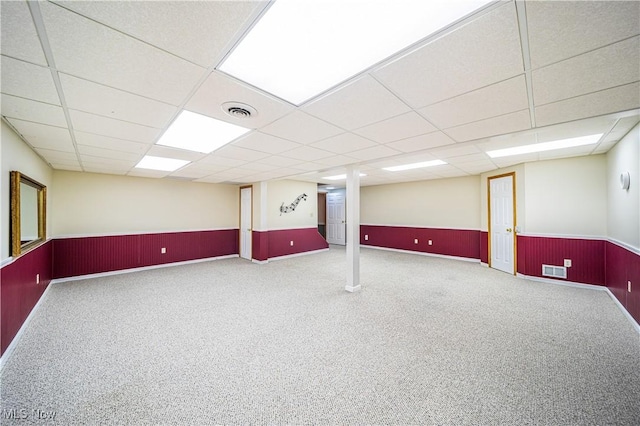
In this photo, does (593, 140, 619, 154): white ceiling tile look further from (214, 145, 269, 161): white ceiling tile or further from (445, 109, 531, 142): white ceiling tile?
(214, 145, 269, 161): white ceiling tile

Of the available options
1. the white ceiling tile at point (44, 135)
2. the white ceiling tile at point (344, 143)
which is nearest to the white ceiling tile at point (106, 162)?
the white ceiling tile at point (44, 135)

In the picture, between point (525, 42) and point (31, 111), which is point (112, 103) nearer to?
point (31, 111)

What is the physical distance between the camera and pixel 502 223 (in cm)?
550

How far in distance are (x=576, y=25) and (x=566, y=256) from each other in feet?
15.9

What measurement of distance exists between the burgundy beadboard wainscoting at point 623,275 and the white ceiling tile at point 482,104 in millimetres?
2627

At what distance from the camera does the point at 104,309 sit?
3500 mm

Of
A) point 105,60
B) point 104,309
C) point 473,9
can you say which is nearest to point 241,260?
point 104,309

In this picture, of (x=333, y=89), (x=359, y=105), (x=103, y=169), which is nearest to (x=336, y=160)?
(x=359, y=105)

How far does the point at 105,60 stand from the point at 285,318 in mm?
3001

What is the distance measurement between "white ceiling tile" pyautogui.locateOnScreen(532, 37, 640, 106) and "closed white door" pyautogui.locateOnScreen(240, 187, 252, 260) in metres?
6.54

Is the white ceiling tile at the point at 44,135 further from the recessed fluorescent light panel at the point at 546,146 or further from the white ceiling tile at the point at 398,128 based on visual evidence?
the recessed fluorescent light panel at the point at 546,146

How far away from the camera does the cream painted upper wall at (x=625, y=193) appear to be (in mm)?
2889

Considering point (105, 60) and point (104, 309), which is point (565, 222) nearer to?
point (105, 60)

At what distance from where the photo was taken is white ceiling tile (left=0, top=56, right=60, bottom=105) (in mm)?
1482
